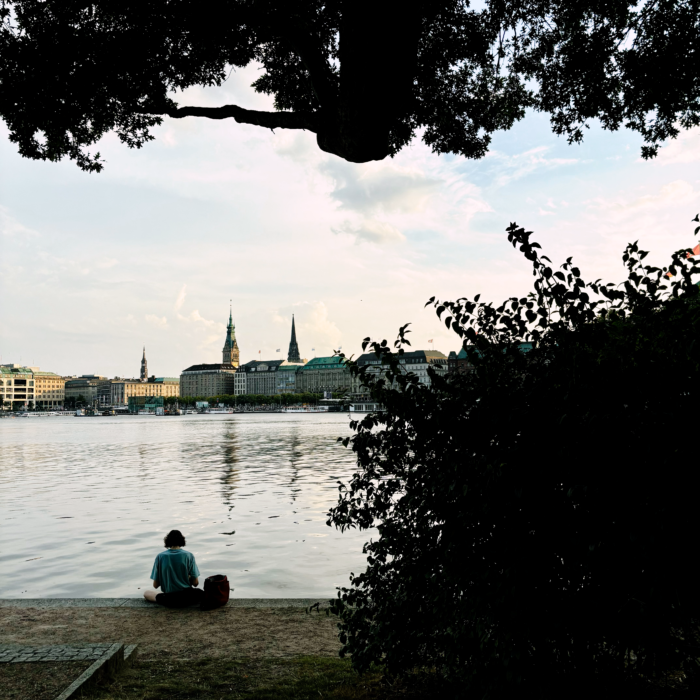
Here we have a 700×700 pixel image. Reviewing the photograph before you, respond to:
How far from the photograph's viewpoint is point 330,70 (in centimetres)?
899

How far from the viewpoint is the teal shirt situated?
9742 millimetres

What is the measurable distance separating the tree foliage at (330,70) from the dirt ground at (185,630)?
5.74 metres

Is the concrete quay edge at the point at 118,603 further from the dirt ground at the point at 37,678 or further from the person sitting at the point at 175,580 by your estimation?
the dirt ground at the point at 37,678

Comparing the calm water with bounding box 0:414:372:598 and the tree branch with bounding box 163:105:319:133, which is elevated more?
the tree branch with bounding box 163:105:319:133

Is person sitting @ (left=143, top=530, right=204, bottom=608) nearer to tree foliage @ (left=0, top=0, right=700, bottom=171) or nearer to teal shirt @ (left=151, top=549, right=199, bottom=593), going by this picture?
teal shirt @ (left=151, top=549, right=199, bottom=593)

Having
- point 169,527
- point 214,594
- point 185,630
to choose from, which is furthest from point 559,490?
point 169,527

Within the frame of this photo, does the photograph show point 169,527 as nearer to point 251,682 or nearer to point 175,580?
point 175,580

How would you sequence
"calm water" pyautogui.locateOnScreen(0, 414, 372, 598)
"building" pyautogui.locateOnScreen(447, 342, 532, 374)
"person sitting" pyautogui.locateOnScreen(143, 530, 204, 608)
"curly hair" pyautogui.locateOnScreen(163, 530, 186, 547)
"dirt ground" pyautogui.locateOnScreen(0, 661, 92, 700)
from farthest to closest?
1. "calm water" pyautogui.locateOnScreen(0, 414, 372, 598)
2. "curly hair" pyautogui.locateOnScreen(163, 530, 186, 547)
3. "person sitting" pyautogui.locateOnScreen(143, 530, 204, 608)
4. "dirt ground" pyautogui.locateOnScreen(0, 661, 92, 700)
5. "building" pyautogui.locateOnScreen(447, 342, 532, 374)

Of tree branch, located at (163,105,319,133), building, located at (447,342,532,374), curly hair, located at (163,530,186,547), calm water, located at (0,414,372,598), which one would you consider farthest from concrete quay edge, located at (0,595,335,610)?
tree branch, located at (163,105,319,133)

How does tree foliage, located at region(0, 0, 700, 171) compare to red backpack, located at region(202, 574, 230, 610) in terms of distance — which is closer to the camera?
tree foliage, located at region(0, 0, 700, 171)

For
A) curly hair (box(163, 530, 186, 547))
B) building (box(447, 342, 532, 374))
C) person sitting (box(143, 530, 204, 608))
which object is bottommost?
person sitting (box(143, 530, 204, 608))

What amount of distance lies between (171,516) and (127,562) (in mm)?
5517

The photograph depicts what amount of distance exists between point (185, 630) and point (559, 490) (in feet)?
21.4

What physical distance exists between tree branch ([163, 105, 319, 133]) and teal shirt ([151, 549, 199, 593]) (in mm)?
6511
